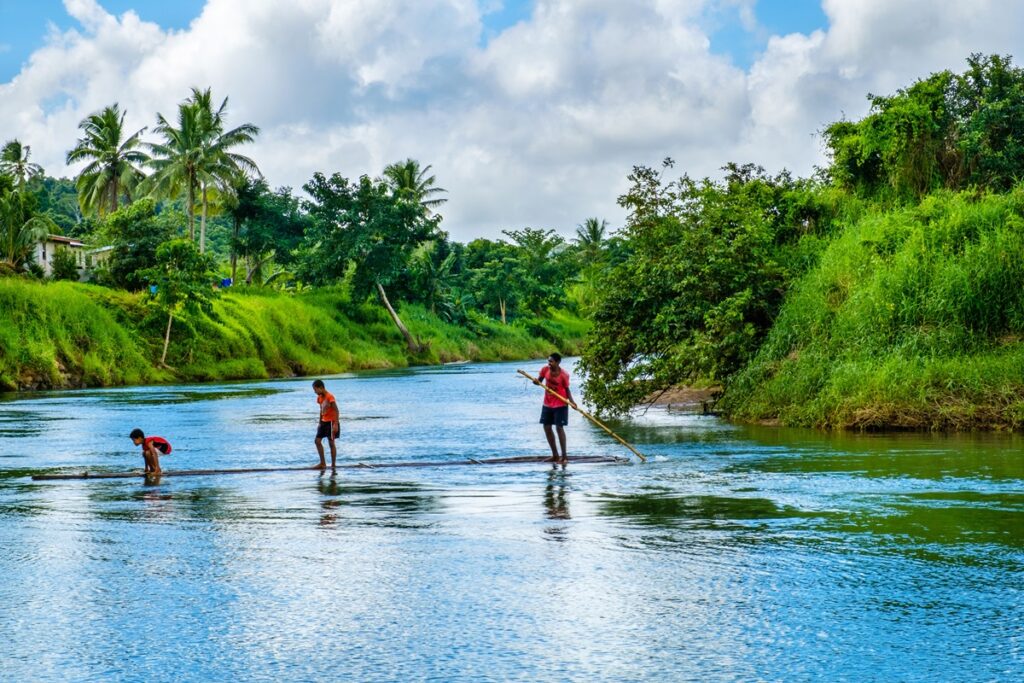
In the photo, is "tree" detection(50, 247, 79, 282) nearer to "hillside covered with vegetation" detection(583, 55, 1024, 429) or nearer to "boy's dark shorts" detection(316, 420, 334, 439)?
"hillside covered with vegetation" detection(583, 55, 1024, 429)

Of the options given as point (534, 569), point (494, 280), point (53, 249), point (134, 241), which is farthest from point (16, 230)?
point (534, 569)

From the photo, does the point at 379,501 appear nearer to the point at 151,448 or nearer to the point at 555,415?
the point at 151,448

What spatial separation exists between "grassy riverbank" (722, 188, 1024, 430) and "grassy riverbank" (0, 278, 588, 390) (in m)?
30.2

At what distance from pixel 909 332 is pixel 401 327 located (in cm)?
5212

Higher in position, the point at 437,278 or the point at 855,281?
the point at 437,278

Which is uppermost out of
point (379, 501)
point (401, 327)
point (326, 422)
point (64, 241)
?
point (64, 241)

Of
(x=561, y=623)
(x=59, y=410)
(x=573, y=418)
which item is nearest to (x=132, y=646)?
(x=561, y=623)

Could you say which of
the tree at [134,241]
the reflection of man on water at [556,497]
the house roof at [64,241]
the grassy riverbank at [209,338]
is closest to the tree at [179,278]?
the grassy riverbank at [209,338]

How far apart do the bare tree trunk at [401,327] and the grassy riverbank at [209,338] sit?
485mm

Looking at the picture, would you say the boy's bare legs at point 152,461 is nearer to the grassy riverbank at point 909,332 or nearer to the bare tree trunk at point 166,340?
the grassy riverbank at point 909,332

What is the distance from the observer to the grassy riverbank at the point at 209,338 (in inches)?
1845

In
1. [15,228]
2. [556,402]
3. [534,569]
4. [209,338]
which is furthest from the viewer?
[209,338]

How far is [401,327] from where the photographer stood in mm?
73938

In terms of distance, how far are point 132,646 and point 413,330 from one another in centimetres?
6903
